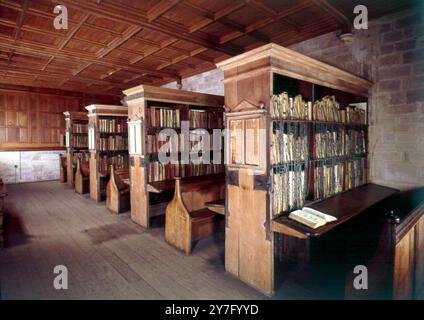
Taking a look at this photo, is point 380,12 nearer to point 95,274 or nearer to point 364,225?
point 364,225

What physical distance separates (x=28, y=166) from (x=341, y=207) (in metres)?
9.53

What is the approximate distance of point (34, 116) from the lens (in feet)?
29.5

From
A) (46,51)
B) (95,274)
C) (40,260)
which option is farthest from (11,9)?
(95,274)

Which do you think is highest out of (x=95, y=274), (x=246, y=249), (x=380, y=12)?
(x=380, y=12)

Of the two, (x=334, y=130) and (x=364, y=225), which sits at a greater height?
(x=334, y=130)

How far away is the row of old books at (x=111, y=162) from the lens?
6082 mm

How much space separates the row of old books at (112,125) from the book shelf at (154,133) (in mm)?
1745

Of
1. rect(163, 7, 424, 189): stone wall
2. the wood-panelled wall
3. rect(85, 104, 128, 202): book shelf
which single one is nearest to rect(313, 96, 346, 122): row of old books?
rect(163, 7, 424, 189): stone wall

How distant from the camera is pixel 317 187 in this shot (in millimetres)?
2959

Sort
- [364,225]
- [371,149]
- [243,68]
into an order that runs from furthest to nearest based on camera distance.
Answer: [371,149] → [364,225] → [243,68]

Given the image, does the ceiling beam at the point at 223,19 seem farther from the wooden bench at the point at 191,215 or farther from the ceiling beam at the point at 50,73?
the ceiling beam at the point at 50,73

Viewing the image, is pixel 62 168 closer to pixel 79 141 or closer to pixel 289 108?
pixel 79 141

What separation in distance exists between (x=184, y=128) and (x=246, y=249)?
8.76 feet

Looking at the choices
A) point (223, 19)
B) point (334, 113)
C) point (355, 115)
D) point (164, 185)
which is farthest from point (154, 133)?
point (355, 115)
